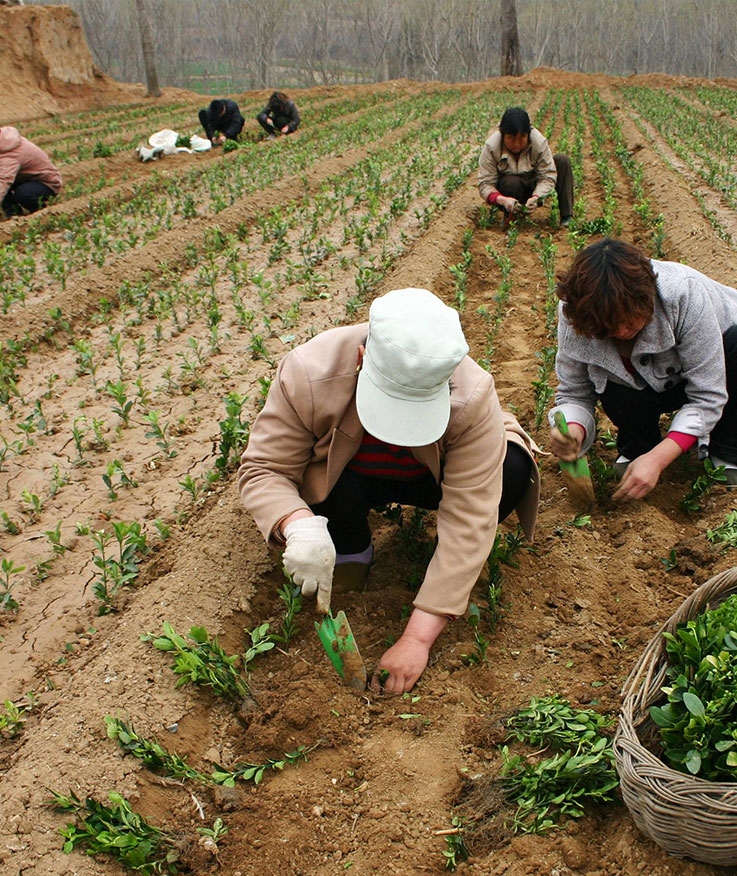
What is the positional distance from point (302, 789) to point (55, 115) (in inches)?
848

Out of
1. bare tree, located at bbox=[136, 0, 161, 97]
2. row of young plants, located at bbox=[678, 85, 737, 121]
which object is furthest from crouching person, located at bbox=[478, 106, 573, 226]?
bare tree, located at bbox=[136, 0, 161, 97]

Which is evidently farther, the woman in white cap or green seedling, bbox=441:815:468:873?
the woman in white cap

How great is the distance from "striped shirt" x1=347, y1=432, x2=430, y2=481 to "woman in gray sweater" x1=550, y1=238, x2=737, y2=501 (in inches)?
31.6

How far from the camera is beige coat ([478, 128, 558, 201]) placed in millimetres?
7221

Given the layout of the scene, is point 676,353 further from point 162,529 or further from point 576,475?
Answer: point 162,529

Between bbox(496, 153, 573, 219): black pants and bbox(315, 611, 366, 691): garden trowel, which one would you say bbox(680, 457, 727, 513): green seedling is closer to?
bbox(315, 611, 366, 691): garden trowel

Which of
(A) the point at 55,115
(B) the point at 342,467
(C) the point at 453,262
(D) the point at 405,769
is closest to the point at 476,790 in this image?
(D) the point at 405,769

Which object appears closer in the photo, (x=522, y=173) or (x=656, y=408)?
(x=656, y=408)

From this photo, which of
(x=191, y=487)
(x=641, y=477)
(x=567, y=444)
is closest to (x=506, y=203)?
(x=567, y=444)

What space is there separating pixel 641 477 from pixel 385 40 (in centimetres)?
4062

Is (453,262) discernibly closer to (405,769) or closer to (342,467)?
(342,467)

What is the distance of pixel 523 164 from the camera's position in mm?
7398

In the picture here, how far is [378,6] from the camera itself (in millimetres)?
45219

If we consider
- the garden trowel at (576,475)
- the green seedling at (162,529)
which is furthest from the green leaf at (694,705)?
the green seedling at (162,529)
